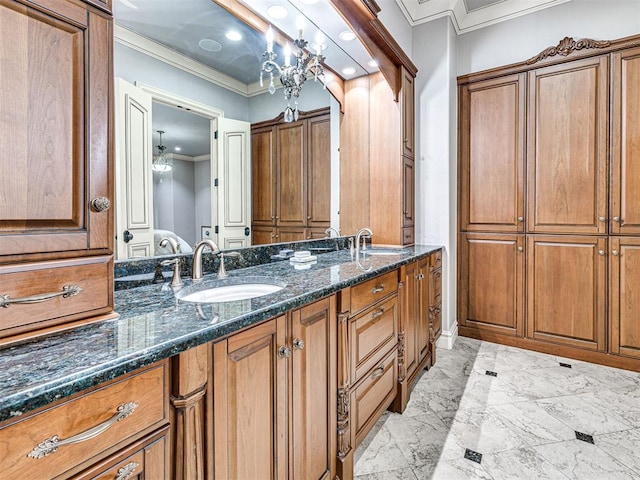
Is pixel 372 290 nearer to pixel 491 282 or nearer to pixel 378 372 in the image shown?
pixel 378 372

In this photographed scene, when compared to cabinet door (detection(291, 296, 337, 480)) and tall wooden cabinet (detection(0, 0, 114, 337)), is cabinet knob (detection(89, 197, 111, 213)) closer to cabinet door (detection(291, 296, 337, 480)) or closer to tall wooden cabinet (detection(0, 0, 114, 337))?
tall wooden cabinet (detection(0, 0, 114, 337))

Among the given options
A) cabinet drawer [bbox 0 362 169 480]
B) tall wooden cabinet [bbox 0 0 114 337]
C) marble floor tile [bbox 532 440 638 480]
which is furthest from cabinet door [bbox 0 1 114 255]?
marble floor tile [bbox 532 440 638 480]

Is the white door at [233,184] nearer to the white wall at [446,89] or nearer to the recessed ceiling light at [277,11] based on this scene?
the recessed ceiling light at [277,11]

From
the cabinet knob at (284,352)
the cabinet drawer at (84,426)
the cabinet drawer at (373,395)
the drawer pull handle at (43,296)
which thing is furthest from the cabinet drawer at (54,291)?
the cabinet drawer at (373,395)

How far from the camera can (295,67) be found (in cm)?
199

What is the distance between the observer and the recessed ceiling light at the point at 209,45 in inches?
57.9

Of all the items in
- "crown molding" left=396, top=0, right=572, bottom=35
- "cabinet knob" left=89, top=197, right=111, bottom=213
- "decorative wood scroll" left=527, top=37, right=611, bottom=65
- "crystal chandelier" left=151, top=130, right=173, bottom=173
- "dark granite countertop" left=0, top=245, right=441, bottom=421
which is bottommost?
"dark granite countertop" left=0, top=245, right=441, bottom=421

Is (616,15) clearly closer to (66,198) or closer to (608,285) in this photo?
(608,285)

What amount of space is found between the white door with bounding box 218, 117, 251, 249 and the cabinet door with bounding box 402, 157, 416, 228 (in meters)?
1.45

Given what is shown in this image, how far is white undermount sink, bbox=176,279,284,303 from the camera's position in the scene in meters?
1.21

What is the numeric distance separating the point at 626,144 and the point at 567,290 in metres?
1.16

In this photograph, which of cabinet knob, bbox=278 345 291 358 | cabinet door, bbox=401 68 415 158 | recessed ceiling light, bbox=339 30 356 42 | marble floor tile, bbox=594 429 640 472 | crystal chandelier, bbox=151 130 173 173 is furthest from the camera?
Result: cabinet door, bbox=401 68 415 158

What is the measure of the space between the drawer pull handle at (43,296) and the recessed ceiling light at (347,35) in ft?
6.84

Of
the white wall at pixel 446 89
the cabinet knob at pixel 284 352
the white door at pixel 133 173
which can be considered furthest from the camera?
the white wall at pixel 446 89
